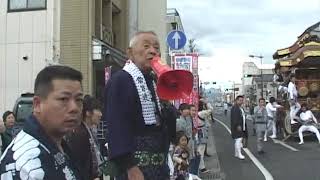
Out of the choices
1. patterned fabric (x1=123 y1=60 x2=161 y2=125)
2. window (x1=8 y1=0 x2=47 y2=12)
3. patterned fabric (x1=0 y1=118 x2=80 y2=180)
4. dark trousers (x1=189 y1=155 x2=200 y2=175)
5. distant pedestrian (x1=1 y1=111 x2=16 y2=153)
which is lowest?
dark trousers (x1=189 y1=155 x2=200 y2=175)

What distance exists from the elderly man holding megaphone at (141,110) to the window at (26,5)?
18134 millimetres

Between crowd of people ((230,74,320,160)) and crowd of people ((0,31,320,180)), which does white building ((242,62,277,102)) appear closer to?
crowd of people ((230,74,320,160))

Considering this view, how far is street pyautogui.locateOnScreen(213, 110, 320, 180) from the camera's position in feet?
42.9

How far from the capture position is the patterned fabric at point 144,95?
376 centimetres

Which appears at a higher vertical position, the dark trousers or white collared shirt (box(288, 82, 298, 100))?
white collared shirt (box(288, 82, 298, 100))

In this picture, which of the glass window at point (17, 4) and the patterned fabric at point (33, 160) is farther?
the glass window at point (17, 4)

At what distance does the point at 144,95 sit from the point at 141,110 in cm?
11

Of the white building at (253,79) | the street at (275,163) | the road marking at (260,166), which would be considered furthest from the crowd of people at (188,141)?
the white building at (253,79)

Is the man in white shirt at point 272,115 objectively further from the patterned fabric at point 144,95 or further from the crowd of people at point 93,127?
the patterned fabric at point 144,95

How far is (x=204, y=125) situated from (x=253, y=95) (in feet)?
268

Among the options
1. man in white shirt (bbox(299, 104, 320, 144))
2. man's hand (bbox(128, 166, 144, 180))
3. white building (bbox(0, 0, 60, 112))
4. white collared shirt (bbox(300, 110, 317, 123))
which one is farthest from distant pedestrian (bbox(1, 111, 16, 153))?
white collared shirt (bbox(300, 110, 317, 123))

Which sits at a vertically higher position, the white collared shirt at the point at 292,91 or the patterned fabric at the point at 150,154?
the white collared shirt at the point at 292,91

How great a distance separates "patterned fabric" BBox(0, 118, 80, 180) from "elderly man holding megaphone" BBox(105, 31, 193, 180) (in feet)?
4.01

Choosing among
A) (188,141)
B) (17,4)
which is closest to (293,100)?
(17,4)
